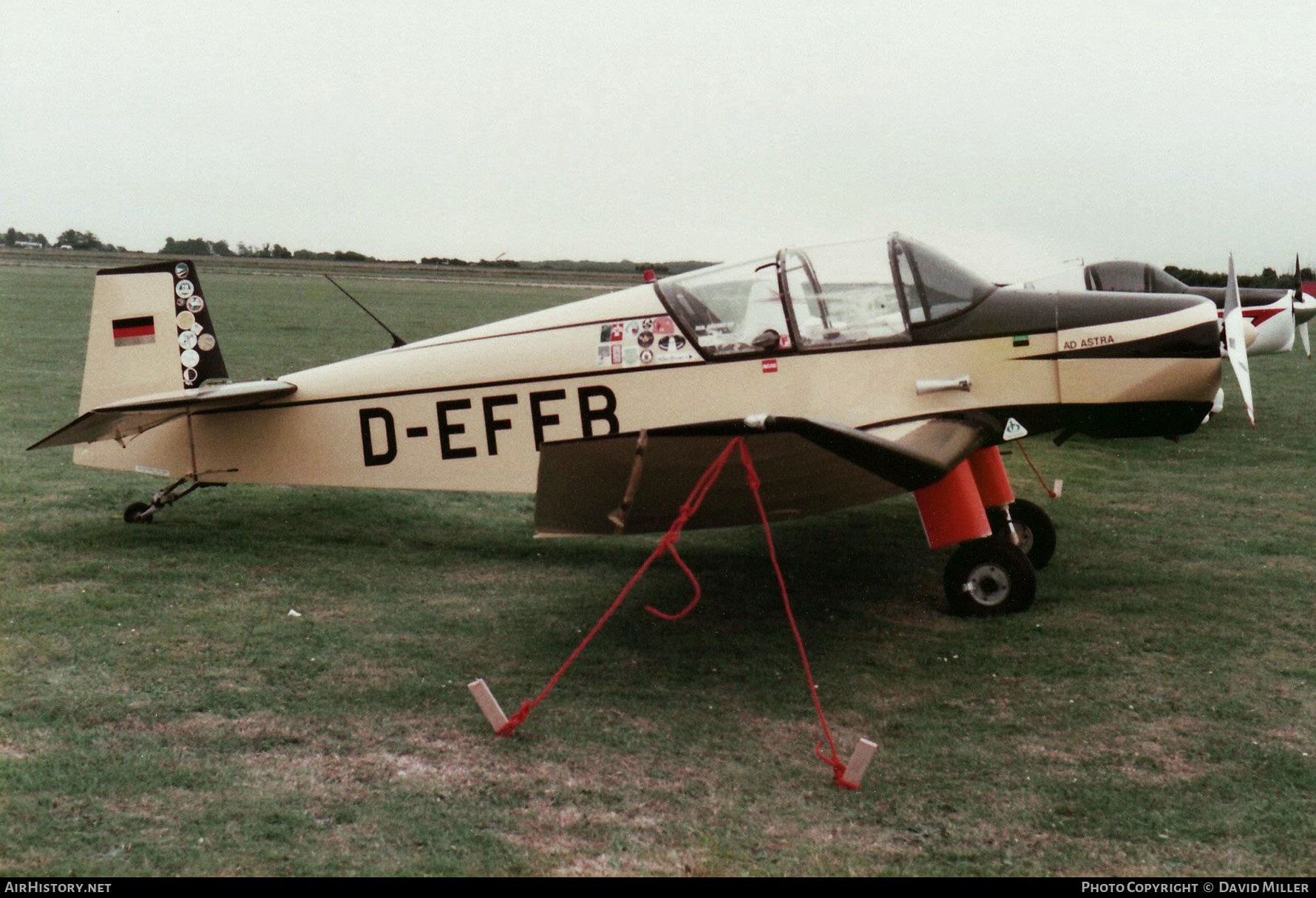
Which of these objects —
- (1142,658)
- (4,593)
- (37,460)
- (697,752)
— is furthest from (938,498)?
(37,460)

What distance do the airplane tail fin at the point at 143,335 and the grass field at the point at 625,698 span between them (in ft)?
3.43

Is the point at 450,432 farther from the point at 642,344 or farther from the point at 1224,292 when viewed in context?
the point at 1224,292

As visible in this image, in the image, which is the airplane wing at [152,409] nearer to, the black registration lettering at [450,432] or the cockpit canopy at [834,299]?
the black registration lettering at [450,432]

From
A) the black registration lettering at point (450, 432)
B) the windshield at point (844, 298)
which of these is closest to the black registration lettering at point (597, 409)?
the black registration lettering at point (450, 432)

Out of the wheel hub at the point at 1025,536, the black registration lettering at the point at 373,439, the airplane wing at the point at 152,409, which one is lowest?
the wheel hub at the point at 1025,536

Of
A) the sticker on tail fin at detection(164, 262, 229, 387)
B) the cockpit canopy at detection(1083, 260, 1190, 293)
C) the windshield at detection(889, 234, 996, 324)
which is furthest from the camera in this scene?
the cockpit canopy at detection(1083, 260, 1190, 293)

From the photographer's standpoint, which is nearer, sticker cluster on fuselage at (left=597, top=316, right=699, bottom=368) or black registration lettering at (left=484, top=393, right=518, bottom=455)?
sticker cluster on fuselage at (left=597, top=316, right=699, bottom=368)

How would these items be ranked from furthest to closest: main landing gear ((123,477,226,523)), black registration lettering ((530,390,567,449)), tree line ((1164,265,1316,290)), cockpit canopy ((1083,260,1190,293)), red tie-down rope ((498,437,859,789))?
tree line ((1164,265,1316,290))
cockpit canopy ((1083,260,1190,293))
main landing gear ((123,477,226,523))
black registration lettering ((530,390,567,449))
red tie-down rope ((498,437,859,789))

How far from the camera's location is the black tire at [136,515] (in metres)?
7.19

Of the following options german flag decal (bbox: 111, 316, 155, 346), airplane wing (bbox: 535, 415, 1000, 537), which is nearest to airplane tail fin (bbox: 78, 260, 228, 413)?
german flag decal (bbox: 111, 316, 155, 346)

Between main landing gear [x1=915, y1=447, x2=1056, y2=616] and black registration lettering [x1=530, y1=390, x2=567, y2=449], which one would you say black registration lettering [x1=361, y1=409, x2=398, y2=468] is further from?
main landing gear [x1=915, y1=447, x2=1056, y2=616]

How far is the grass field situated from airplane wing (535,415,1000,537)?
798mm

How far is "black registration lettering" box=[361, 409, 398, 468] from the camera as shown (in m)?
6.57

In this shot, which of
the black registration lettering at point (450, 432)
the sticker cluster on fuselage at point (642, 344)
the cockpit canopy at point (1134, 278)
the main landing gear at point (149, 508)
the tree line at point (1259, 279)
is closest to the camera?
the sticker cluster on fuselage at point (642, 344)
